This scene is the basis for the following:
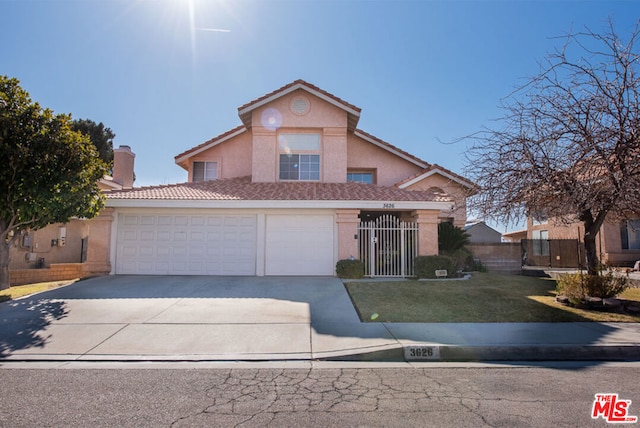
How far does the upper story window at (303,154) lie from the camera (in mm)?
16797

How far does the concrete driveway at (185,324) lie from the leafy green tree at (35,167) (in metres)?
2.29

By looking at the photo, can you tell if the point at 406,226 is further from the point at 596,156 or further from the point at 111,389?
the point at 111,389

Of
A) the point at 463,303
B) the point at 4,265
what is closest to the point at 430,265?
the point at 463,303

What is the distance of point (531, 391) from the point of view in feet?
14.8

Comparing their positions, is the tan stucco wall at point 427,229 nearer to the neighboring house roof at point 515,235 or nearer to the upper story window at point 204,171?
the upper story window at point 204,171

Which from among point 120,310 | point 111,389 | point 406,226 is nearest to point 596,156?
point 406,226

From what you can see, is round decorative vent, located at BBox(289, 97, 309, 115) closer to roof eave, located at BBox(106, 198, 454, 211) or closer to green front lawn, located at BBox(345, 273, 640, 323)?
roof eave, located at BBox(106, 198, 454, 211)

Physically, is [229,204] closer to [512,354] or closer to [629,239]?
[512,354]

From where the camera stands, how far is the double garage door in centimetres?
1393

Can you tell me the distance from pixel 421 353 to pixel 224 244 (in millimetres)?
9662

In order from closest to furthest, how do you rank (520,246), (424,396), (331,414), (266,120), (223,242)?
1. (331,414)
2. (424,396)
3. (223,242)
4. (266,120)
5. (520,246)

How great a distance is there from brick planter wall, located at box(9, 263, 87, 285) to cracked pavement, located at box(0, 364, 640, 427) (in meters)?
12.1

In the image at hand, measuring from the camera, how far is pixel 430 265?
44.4ft

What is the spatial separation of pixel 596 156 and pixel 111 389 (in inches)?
395
